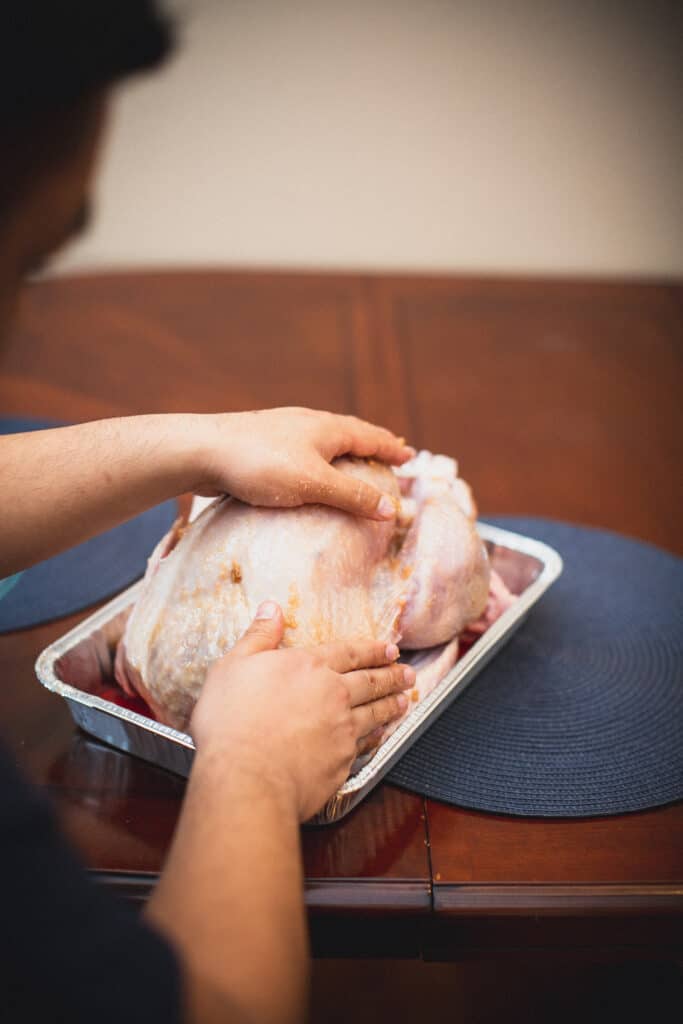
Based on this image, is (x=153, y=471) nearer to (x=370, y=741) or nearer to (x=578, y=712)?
(x=370, y=741)

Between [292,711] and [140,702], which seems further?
[140,702]

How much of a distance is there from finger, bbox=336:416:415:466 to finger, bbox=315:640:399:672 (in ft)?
0.73

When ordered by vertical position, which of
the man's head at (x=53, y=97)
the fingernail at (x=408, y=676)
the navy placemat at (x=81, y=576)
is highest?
the man's head at (x=53, y=97)

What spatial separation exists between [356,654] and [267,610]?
3.7 inches

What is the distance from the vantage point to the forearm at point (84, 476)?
35.5 inches

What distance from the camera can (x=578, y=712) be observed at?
982 mm

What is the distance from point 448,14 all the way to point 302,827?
1792 millimetres

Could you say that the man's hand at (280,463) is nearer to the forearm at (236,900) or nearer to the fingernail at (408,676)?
the fingernail at (408,676)

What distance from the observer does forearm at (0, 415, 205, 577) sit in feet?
2.96

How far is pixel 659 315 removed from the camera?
76.8 inches

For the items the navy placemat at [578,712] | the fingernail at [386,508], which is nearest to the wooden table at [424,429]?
the navy placemat at [578,712]

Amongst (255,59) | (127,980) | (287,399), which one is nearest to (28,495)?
(127,980)

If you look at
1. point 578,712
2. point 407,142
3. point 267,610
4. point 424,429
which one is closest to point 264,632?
point 267,610

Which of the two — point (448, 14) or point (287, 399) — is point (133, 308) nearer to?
point (287, 399)
